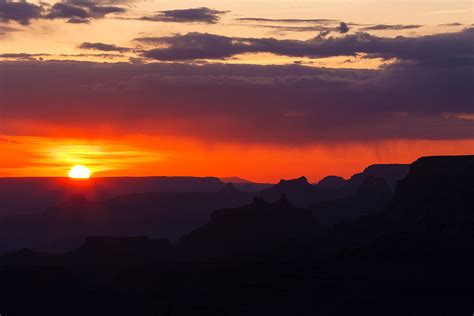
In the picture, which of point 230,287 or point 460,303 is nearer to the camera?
point 460,303

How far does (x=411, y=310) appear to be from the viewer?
17538 centimetres

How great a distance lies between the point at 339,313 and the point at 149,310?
35.9m

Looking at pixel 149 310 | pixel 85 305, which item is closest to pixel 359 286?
pixel 149 310

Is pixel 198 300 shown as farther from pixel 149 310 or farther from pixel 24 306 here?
pixel 24 306

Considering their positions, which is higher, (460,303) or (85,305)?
(85,305)

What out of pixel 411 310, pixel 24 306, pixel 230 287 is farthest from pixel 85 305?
pixel 411 310

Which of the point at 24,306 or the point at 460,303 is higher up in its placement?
the point at 24,306

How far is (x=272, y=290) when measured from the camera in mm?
196125

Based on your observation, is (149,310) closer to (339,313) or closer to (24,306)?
(24,306)

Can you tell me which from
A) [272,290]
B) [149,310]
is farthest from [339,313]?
[149,310]

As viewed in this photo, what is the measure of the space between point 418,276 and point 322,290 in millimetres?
18291

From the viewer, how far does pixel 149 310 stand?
193 m

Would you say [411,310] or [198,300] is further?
[198,300]

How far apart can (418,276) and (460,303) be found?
20.5m
